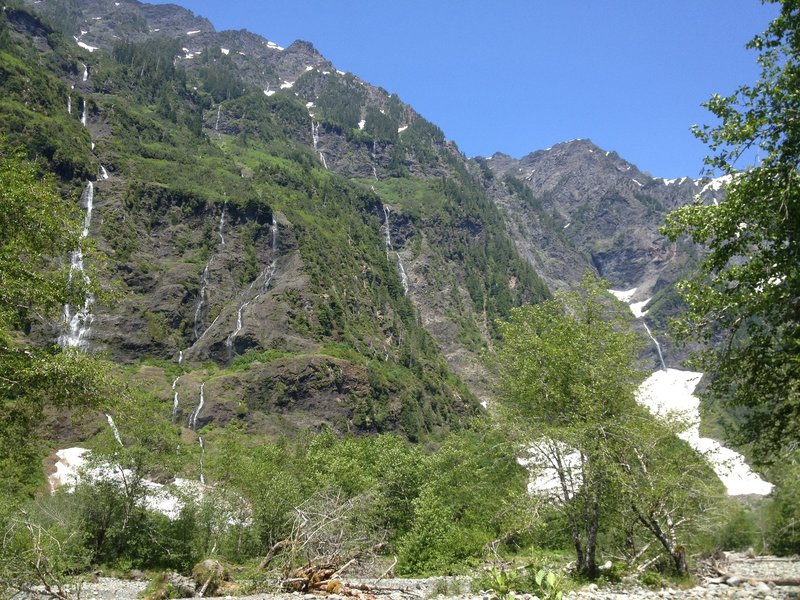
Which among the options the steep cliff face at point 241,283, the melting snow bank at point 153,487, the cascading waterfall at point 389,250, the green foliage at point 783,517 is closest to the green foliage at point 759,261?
the melting snow bank at point 153,487

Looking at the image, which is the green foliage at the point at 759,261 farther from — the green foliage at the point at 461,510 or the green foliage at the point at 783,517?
the green foliage at the point at 783,517

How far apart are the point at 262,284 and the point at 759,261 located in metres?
102

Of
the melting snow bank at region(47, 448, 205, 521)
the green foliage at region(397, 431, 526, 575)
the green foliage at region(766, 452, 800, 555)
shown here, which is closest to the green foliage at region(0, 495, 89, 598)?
the melting snow bank at region(47, 448, 205, 521)

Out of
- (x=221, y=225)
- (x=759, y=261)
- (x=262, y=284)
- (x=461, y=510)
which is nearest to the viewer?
(x=759, y=261)

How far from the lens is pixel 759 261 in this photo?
11.8 metres

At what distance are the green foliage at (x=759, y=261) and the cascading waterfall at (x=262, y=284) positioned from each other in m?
89.4

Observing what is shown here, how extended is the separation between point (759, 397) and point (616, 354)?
19.2ft

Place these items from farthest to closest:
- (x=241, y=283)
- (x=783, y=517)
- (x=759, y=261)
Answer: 1. (x=241, y=283)
2. (x=783, y=517)
3. (x=759, y=261)

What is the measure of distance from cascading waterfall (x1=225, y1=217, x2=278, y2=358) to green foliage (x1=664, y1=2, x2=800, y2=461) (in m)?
89.4

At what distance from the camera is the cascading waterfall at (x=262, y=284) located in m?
94.7

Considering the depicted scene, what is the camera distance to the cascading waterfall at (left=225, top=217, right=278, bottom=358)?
94688mm

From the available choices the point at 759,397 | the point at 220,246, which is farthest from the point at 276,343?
the point at 759,397

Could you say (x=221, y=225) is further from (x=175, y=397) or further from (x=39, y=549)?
(x=39, y=549)

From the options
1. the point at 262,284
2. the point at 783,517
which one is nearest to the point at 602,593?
the point at 783,517
